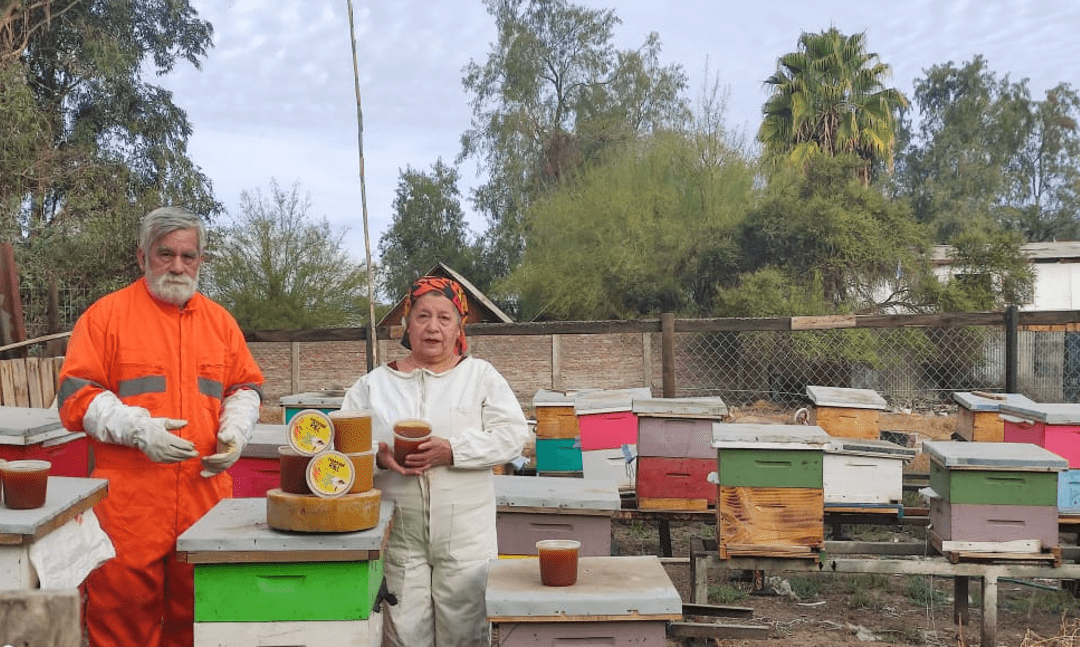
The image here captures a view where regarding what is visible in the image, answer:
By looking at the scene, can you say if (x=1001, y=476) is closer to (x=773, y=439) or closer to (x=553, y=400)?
(x=773, y=439)

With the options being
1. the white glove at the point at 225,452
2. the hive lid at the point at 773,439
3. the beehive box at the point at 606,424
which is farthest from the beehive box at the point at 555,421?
the white glove at the point at 225,452

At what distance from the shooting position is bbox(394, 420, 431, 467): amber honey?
3.06 metres

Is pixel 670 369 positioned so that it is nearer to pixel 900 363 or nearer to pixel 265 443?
pixel 265 443

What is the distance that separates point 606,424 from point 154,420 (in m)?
3.70

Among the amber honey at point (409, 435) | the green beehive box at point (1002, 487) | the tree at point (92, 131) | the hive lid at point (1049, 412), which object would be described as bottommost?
the green beehive box at point (1002, 487)

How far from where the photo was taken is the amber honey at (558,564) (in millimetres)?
2934

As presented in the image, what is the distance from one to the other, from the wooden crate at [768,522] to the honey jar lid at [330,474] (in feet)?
8.44

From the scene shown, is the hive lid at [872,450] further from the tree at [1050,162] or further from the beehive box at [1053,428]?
the tree at [1050,162]

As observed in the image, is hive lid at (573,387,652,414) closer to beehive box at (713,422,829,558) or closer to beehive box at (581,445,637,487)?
beehive box at (581,445,637,487)

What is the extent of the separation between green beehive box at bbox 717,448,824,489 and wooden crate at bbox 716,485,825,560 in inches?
1.9

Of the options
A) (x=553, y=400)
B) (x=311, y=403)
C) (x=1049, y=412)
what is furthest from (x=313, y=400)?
(x=1049, y=412)

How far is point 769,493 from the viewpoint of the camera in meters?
4.80

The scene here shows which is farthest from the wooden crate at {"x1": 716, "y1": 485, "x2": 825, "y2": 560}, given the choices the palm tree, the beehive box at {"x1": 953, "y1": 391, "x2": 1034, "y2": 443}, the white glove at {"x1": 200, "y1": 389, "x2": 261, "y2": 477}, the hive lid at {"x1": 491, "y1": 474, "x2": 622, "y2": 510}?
the palm tree

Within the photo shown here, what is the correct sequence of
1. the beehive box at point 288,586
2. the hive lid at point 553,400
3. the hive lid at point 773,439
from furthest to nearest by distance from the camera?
the hive lid at point 553,400, the hive lid at point 773,439, the beehive box at point 288,586
